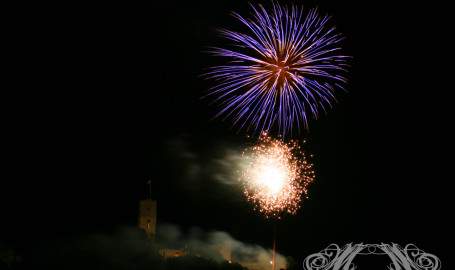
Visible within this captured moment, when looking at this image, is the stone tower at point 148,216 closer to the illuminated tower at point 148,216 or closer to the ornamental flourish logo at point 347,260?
the illuminated tower at point 148,216

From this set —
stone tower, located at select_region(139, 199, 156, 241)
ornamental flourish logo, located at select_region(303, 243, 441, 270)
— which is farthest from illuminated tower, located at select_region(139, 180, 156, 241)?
ornamental flourish logo, located at select_region(303, 243, 441, 270)

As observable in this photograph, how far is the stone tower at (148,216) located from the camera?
36094mm

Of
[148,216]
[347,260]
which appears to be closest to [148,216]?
[148,216]

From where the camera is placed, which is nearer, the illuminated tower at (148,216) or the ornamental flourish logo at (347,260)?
the ornamental flourish logo at (347,260)

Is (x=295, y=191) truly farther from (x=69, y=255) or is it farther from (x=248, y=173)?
(x=69, y=255)

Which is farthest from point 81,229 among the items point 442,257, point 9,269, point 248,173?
point 442,257

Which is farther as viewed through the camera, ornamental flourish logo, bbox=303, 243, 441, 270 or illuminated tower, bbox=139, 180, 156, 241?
illuminated tower, bbox=139, 180, 156, 241

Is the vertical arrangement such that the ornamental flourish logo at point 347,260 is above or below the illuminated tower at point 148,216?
below

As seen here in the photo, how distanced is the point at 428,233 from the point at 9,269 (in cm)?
2733

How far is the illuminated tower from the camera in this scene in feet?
118

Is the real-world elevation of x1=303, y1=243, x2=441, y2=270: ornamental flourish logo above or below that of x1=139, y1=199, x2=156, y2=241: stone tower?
below

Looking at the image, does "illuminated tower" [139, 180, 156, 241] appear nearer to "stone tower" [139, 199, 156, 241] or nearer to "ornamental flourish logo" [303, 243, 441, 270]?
"stone tower" [139, 199, 156, 241]

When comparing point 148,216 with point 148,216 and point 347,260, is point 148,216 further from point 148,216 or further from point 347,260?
point 347,260

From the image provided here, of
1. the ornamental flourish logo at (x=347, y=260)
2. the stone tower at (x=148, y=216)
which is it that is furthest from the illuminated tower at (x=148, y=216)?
the ornamental flourish logo at (x=347, y=260)
